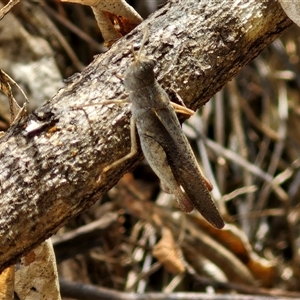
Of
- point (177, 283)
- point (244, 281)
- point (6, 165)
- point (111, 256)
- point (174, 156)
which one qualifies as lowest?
point (244, 281)

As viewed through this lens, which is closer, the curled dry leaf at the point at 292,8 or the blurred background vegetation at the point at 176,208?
the curled dry leaf at the point at 292,8

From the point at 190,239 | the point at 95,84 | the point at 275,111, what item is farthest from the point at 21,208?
the point at 275,111

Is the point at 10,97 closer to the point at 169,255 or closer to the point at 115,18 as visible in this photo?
the point at 115,18

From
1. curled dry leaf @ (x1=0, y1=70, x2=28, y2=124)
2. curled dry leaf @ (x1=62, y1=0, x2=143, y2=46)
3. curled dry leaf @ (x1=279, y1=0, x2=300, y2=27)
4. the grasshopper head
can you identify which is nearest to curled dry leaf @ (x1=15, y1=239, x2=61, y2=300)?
curled dry leaf @ (x1=0, y1=70, x2=28, y2=124)

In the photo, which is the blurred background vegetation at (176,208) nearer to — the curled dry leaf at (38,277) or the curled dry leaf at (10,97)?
the curled dry leaf at (38,277)

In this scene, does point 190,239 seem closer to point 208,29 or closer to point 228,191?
point 228,191

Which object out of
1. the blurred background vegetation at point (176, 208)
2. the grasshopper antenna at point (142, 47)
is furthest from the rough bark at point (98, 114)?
the blurred background vegetation at point (176, 208)

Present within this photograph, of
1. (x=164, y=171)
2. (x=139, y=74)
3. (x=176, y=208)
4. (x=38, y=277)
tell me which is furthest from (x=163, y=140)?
(x=176, y=208)
